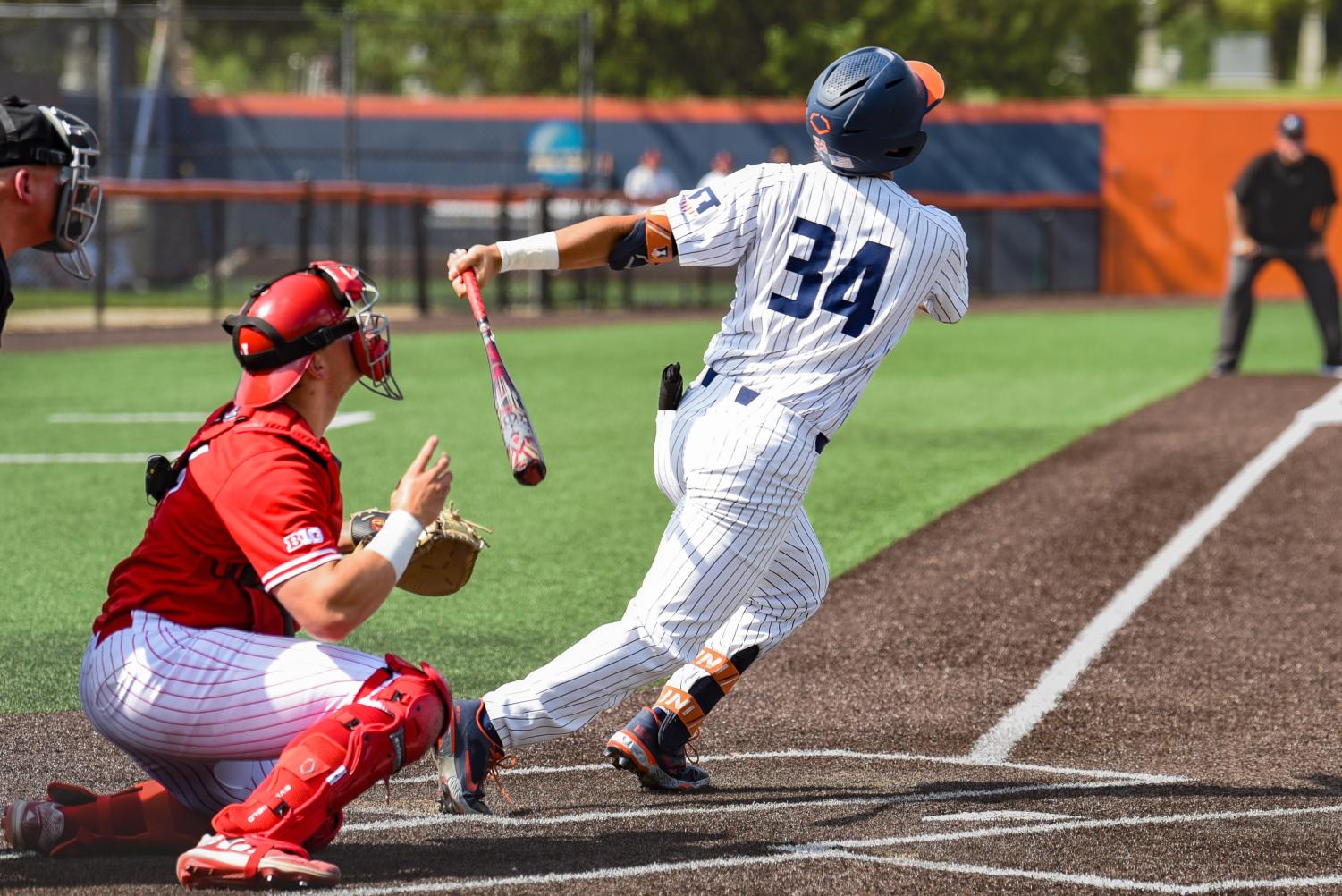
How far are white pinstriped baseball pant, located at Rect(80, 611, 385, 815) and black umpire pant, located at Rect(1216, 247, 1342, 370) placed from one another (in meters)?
12.6

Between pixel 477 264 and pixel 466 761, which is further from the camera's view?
pixel 477 264

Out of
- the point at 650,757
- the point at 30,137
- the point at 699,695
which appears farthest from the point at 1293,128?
the point at 30,137

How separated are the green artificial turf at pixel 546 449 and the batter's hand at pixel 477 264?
188cm

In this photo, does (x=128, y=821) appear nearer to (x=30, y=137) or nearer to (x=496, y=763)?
(x=496, y=763)

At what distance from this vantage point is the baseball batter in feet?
14.0

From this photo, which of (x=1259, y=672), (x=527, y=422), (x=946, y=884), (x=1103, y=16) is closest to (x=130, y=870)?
(x=527, y=422)

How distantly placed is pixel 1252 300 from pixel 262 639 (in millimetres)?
12937

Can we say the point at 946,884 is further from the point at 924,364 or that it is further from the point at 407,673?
the point at 924,364

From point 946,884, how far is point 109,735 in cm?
188

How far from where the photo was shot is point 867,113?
4344mm

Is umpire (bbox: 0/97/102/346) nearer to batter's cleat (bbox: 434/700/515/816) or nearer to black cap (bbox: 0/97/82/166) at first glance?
black cap (bbox: 0/97/82/166)

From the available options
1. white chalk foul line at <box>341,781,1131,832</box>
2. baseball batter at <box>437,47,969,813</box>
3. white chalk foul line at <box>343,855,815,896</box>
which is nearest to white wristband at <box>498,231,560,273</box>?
baseball batter at <box>437,47,969,813</box>

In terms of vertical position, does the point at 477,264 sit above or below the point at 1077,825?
above

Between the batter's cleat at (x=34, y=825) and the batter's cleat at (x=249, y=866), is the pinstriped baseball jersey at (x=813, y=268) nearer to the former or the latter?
the batter's cleat at (x=249, y=866)
